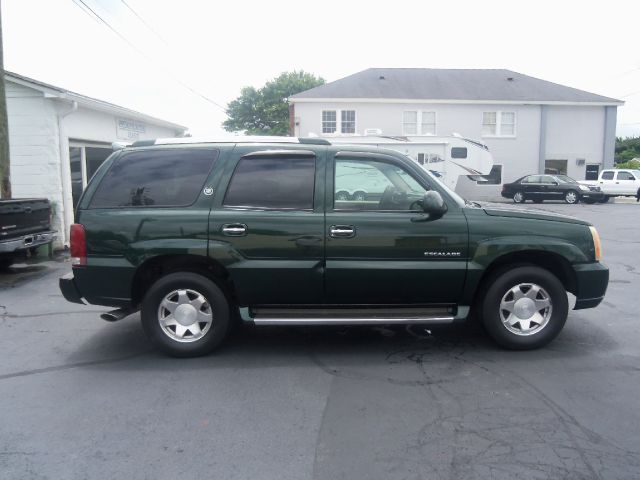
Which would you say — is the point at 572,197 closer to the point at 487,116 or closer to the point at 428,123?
the point at 487,116

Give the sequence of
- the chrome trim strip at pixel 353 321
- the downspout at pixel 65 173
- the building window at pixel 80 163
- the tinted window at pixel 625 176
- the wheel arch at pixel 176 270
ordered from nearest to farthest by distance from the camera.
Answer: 1. the chrome trim strip at pixel 353 321
2. the wheel arch at pixel 176 270
3. the downspout at pixel 65 173
4. the building window at pixel 80 163
5. the tinted window at pixel 625 176

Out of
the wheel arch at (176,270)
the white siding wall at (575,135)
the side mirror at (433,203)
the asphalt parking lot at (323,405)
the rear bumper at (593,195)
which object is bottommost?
the asphalt parking lot at (323,405)

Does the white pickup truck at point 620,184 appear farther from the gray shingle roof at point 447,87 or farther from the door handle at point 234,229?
the door handle at point 234,229

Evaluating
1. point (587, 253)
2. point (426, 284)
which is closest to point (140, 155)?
point (426, 284)

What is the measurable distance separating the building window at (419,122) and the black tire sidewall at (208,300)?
25.0 meters

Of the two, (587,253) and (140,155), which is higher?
(140,155)

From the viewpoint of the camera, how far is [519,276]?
5.11 m

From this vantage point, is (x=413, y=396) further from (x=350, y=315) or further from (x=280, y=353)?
(x=280, y=353)

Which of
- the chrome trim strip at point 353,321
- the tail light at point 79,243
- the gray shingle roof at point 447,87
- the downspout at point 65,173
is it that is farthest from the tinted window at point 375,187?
the gray shingle roof at point 447,87

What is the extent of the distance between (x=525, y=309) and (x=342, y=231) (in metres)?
1.85

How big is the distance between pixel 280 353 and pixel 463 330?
2.05 meters

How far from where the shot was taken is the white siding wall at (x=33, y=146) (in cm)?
1155

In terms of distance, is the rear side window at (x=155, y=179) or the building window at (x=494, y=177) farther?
the building window at (x=494, y=177)

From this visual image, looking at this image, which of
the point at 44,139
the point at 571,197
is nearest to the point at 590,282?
the point at 44,139
